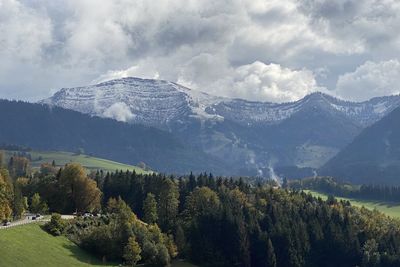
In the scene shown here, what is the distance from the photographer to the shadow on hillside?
125 m

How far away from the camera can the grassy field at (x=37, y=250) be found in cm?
10569

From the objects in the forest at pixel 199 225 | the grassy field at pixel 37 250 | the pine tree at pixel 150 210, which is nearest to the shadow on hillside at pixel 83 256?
the grassy field at pixel 37 250

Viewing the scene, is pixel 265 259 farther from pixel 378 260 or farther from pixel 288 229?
pixel 378 260

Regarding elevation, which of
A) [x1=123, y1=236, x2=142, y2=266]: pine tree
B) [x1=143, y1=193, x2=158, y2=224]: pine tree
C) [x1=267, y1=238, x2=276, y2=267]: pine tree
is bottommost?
[x1=267, y1=238, x2=276, y2=267]: pine tree

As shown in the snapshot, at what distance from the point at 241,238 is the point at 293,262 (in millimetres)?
16294

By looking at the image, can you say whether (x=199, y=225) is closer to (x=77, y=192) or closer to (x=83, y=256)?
(x=77, y=192)

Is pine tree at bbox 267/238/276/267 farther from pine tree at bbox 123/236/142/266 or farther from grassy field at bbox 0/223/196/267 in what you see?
grassy field at bbox 0/223/196/267

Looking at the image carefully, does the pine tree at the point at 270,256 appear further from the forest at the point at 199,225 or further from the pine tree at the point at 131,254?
the pine tree at the point at 131,254

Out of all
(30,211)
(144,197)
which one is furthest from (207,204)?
(30,211)

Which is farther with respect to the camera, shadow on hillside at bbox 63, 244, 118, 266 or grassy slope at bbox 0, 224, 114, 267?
shadow on hillside at bbox 63, 244, 118, 266

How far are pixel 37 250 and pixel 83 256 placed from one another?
1448 cm

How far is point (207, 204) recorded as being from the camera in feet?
590

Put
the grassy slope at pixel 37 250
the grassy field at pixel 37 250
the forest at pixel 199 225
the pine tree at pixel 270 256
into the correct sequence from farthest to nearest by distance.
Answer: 1. the pine tree at pixel 270 256
2. the forest at pixel 199 225
3. the grassy slope at pixel 37 250
4. the grassy field at pixel 37 250

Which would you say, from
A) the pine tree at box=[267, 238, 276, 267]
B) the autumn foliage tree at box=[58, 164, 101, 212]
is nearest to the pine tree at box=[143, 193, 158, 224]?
the autumn foliage tree at box=[58, 164, 101, 212]
